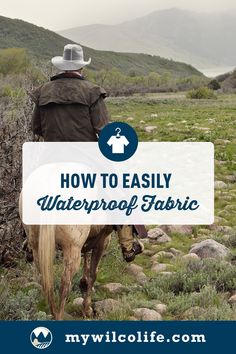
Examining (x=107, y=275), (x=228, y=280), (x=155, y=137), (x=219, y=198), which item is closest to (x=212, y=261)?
(x=228, y=280)

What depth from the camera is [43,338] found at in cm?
491

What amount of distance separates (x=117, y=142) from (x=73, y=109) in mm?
636

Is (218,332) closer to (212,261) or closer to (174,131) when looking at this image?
(212,261)

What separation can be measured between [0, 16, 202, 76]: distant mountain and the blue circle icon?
9301 cm

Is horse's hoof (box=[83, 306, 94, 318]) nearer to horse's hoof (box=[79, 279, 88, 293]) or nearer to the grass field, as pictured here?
the grass field

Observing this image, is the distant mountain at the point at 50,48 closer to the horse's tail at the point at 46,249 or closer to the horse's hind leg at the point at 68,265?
the horse's hind leg at the point at 68,265

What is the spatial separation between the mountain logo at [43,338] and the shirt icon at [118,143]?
5.75 feet

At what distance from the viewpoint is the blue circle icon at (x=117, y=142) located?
5527 millimetres

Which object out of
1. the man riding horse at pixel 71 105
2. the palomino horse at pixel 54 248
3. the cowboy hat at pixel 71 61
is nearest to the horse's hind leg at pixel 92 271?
the palomino horse at pixel 54 248

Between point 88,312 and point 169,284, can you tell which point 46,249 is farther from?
point 169,284

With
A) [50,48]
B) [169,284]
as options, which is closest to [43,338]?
[169,284]

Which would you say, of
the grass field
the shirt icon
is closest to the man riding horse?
the shirt icon

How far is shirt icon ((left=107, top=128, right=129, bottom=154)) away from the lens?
5.71 m

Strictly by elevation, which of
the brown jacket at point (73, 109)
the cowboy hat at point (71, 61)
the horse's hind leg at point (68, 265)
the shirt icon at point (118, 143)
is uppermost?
the cowboy hat at point (71, 61)
